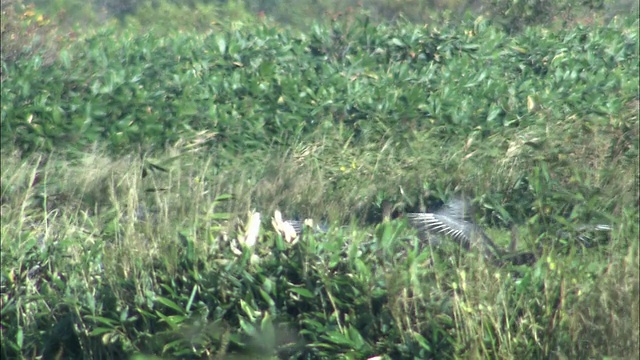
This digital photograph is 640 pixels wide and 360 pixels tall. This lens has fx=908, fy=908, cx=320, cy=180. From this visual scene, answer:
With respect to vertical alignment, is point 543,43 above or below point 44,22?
above

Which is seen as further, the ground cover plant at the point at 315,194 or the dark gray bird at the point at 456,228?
the dark gray bird at the point at 456,228

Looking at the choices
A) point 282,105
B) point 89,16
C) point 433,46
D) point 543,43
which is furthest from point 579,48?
point 89,16

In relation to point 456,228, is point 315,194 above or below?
below

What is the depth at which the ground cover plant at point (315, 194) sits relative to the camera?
3.73 meters

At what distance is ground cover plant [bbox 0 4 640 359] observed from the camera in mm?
3734

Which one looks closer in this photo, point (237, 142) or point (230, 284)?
Answer: point (230, 284)

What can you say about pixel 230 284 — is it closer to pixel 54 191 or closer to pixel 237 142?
pixel 54 191

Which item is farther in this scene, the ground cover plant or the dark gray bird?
the dark gray bird

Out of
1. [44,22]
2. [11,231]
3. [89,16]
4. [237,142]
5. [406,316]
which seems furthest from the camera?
[89,16]

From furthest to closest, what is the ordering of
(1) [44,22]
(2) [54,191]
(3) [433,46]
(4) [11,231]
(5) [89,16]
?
(5) [89,16]
(1) [44,22]
(3) [433,46]
(2) [54,191]
(4) [11,231]

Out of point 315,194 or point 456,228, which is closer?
point 456,228

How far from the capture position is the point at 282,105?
830cm

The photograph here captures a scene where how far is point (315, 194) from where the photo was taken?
20.9ft

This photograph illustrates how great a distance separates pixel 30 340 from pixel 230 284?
0.97m
